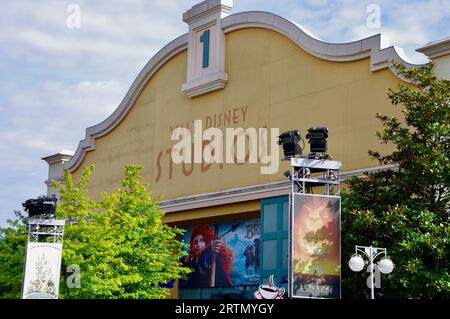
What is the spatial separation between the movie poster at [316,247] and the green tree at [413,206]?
4.56 feet

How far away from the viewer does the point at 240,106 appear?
115ft

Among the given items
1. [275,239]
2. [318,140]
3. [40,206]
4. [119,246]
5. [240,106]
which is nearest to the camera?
[318,140]

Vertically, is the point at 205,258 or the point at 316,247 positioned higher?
the point at 205,258

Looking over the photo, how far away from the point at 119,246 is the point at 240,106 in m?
8.97

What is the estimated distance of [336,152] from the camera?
3062 cm

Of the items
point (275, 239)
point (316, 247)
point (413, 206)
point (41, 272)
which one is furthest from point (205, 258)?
point (316, 247)

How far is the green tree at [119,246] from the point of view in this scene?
29641 mm

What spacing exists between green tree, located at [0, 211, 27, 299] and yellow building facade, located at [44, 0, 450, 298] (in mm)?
7365

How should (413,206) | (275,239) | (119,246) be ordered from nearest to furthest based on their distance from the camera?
(413,206) < (119,246) < (275,239)

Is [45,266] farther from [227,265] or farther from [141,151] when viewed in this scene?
[141,151]

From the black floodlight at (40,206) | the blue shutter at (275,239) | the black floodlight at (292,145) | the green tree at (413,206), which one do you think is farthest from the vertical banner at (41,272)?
the green tree at (413,206)

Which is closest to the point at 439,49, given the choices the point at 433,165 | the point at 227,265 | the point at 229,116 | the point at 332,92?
the point at 332,92

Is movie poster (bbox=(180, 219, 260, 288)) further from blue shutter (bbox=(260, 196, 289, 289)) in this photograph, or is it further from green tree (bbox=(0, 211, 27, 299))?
green tree (bbox=(0, 211, 27, 299))

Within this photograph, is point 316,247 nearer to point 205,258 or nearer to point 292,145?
point 292,145
